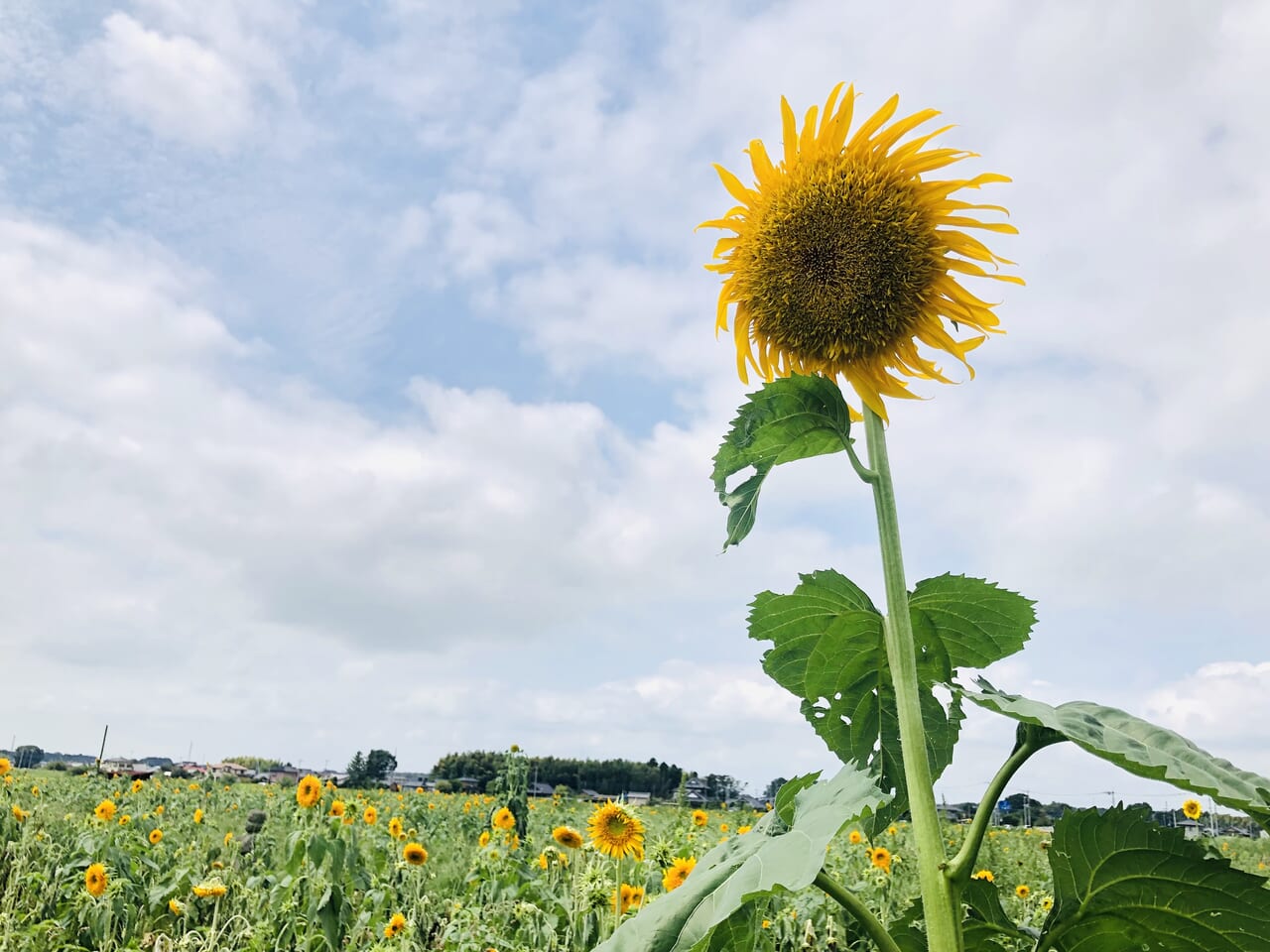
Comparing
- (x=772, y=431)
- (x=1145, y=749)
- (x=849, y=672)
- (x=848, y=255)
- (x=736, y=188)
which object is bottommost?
(x=1145, y=749)

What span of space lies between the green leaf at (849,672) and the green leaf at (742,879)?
0.30 metres

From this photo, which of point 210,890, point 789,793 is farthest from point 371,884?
point 789,793

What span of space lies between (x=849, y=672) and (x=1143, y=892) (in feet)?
1.83

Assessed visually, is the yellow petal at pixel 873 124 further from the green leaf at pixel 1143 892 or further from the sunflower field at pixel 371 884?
the sunflower field at pixel 371 884

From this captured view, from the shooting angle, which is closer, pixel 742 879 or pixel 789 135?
pixel 742 879

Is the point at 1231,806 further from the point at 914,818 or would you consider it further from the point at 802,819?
the point at 802,819

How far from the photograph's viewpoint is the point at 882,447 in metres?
1.62

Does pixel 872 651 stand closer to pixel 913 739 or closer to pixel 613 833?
pixel 913 739

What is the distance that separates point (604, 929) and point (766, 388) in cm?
347

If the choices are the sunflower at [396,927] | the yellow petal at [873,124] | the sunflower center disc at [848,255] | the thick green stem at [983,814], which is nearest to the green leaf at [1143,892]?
the thick green stem at [983,814]

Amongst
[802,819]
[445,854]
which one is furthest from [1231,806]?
[445,854]

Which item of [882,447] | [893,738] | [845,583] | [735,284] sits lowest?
[893,738]

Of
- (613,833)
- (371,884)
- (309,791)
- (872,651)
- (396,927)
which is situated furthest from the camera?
(309,791)

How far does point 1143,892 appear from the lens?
1.46 meters
